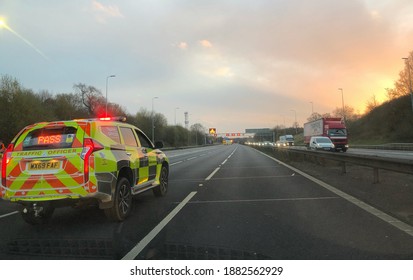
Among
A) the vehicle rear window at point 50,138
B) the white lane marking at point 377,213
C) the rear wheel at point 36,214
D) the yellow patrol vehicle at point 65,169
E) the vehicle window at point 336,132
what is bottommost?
the white lane marking at point 377,213

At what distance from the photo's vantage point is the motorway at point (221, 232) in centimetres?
549

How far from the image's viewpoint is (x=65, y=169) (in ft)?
22.6

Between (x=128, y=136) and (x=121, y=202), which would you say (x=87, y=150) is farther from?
(x=128, y=136)

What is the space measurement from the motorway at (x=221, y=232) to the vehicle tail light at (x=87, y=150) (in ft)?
3.52

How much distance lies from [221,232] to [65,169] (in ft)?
9.30

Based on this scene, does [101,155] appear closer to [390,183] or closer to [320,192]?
[320,192]

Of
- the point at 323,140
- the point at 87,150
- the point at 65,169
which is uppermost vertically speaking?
the point at 323,140

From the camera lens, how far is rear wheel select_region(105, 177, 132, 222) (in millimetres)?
7539

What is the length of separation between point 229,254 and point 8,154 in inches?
175

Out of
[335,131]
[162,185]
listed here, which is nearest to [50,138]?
[162,185]

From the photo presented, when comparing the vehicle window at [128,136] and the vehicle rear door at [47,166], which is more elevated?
the vehicle window at [128,136]

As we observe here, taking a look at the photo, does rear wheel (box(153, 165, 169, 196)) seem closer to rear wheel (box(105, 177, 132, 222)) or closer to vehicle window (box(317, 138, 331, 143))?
rear wheel (box(105, 177, 132, 222))

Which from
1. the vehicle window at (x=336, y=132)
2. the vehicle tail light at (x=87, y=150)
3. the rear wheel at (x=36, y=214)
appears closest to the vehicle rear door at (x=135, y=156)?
the vehicle tail light at (x=87, y=150)

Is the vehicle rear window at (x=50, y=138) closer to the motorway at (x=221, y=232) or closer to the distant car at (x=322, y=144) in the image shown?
the motorway at (x=221, y=232)
